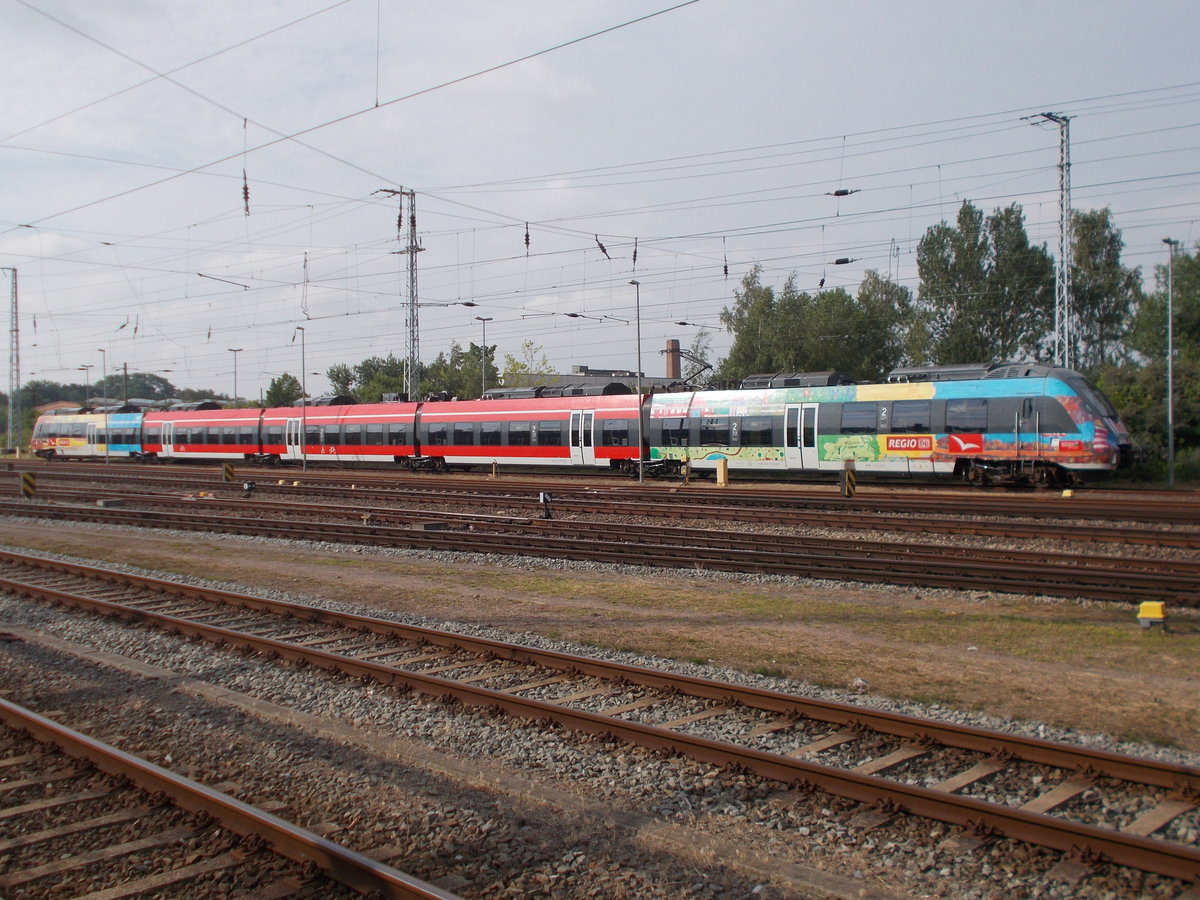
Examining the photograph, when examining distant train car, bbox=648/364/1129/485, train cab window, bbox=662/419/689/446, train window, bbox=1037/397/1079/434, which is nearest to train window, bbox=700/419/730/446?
distant train car, bbox=648/364/1129/485

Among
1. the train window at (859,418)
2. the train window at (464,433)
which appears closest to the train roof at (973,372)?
the train window at (859,418)

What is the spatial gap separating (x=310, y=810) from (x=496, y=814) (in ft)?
4.32

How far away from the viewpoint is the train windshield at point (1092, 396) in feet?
78.5

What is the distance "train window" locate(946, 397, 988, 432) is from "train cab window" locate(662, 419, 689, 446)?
32.1 feet

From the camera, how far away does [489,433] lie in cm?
3906

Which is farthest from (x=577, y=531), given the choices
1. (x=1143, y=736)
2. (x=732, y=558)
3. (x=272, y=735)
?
(x=1143, y=736)

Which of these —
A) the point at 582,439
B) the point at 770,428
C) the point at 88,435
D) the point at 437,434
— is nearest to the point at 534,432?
the point at 582,439

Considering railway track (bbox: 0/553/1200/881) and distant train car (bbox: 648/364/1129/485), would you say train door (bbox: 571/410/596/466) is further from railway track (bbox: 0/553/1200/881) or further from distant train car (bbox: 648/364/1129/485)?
railway track (bbox: 0/553/1200/881)

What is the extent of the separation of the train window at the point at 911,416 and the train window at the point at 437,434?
849 inches

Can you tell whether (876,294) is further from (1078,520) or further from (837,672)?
(837,672)

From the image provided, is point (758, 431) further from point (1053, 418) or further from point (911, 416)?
point (1053, 418)

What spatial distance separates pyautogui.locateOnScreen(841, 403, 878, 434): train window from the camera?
27.7m

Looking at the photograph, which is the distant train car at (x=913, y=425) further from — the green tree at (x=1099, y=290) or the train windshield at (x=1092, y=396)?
the green tree at (x=1099, y=290)

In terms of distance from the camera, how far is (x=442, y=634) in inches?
402
